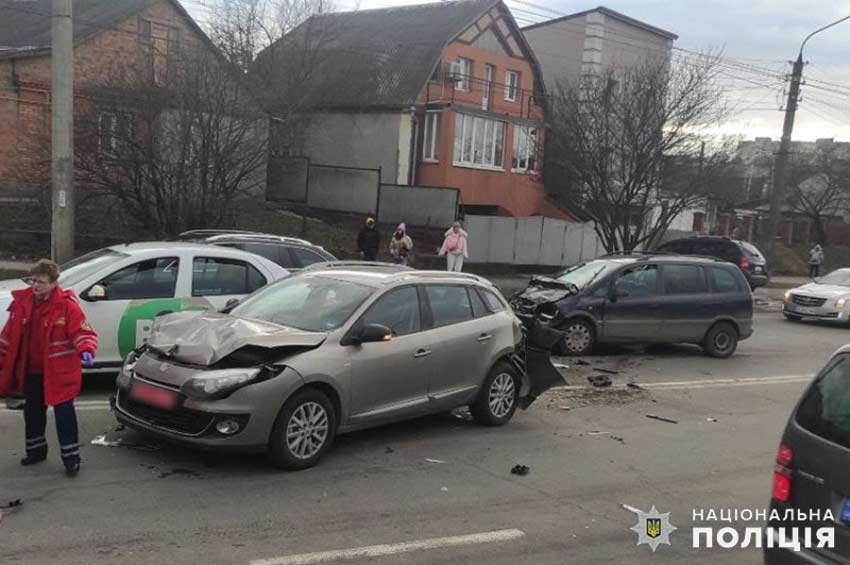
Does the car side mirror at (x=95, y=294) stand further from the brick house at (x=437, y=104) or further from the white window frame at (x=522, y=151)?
the white window frame at (x=522, y=151)

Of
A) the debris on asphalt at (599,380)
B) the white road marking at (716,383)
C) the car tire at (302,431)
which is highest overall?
the car tire at (302,431)

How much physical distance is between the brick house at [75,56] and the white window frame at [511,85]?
46.8 feet

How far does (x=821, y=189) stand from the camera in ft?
180

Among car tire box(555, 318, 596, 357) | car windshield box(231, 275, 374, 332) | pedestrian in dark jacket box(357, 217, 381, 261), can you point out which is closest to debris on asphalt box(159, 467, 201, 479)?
car windshield box(231, 275, 374, 332)

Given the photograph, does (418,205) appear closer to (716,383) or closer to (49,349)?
(716,383)

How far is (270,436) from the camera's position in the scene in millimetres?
5781

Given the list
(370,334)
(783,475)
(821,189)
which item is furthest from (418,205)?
(821,189)

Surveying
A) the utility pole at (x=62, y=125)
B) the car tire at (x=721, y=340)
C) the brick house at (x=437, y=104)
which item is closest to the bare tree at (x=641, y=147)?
the brick house at (x=437, y=104)

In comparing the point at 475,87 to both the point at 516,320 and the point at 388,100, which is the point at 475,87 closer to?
the point at 388,100

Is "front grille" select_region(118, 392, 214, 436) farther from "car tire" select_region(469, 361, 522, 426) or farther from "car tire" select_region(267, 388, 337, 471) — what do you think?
"car tire" select_region(469, 361, 522, 426)

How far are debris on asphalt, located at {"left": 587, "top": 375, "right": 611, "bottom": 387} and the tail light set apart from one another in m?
6.26

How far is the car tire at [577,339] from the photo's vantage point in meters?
12.3

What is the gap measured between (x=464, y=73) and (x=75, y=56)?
15482 mm

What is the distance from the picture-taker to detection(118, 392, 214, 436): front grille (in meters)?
5.62
